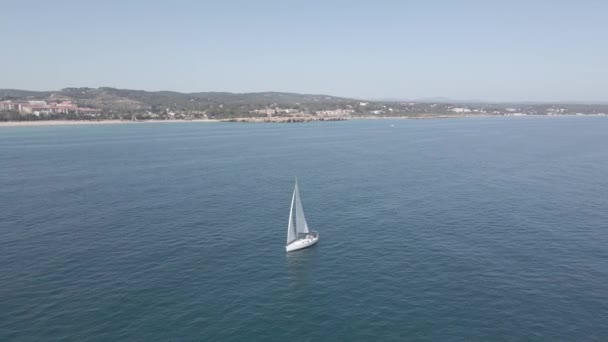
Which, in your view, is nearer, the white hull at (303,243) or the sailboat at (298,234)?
Result: the white hull at (303,243)

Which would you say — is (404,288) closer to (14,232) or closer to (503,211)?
(503,211)

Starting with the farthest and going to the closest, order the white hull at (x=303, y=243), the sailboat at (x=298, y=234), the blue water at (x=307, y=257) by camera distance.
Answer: the sailboat at (x=298, y=234)
the white hull at (x=303, y=243)
the blue water at (x=307, y=257)

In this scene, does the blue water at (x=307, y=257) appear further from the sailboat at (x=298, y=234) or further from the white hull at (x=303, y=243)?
the sailboat at (x=298, y=234)

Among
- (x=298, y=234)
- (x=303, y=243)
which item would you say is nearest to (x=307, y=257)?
(x=303, y=243)

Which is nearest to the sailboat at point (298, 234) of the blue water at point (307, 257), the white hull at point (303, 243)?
the white hull at point (303, 243)

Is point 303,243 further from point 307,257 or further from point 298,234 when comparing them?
point 307,257

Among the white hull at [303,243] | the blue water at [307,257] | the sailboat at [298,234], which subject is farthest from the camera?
the sailboat at [298,234]
